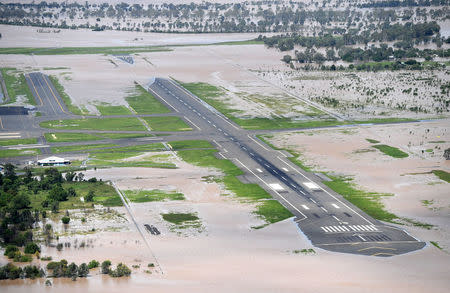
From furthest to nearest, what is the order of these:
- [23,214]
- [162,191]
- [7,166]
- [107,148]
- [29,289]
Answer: [107,148] → [7,166] → [162,191] → [23,214] → [29,289]

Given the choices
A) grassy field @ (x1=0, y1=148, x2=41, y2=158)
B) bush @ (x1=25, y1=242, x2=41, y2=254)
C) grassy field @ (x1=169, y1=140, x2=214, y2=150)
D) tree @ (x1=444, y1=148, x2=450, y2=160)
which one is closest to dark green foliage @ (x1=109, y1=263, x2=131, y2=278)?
bush @ (x1=25, y1=242, x2=41, y2=254)

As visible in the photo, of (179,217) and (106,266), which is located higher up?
(106,266)

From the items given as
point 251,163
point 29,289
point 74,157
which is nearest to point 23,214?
point 29,289

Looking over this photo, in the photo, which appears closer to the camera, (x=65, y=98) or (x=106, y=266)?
(x=106, y=266)

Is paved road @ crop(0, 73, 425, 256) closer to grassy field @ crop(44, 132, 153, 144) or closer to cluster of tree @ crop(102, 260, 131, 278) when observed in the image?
grassy field @ crop(44, 132, 153, 144)

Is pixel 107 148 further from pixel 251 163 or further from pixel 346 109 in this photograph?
pixel 346 109

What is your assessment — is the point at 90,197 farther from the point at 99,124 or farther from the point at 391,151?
the point at 391,151

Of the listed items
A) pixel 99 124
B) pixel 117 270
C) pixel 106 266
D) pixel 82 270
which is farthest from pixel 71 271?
pixel 99 124
